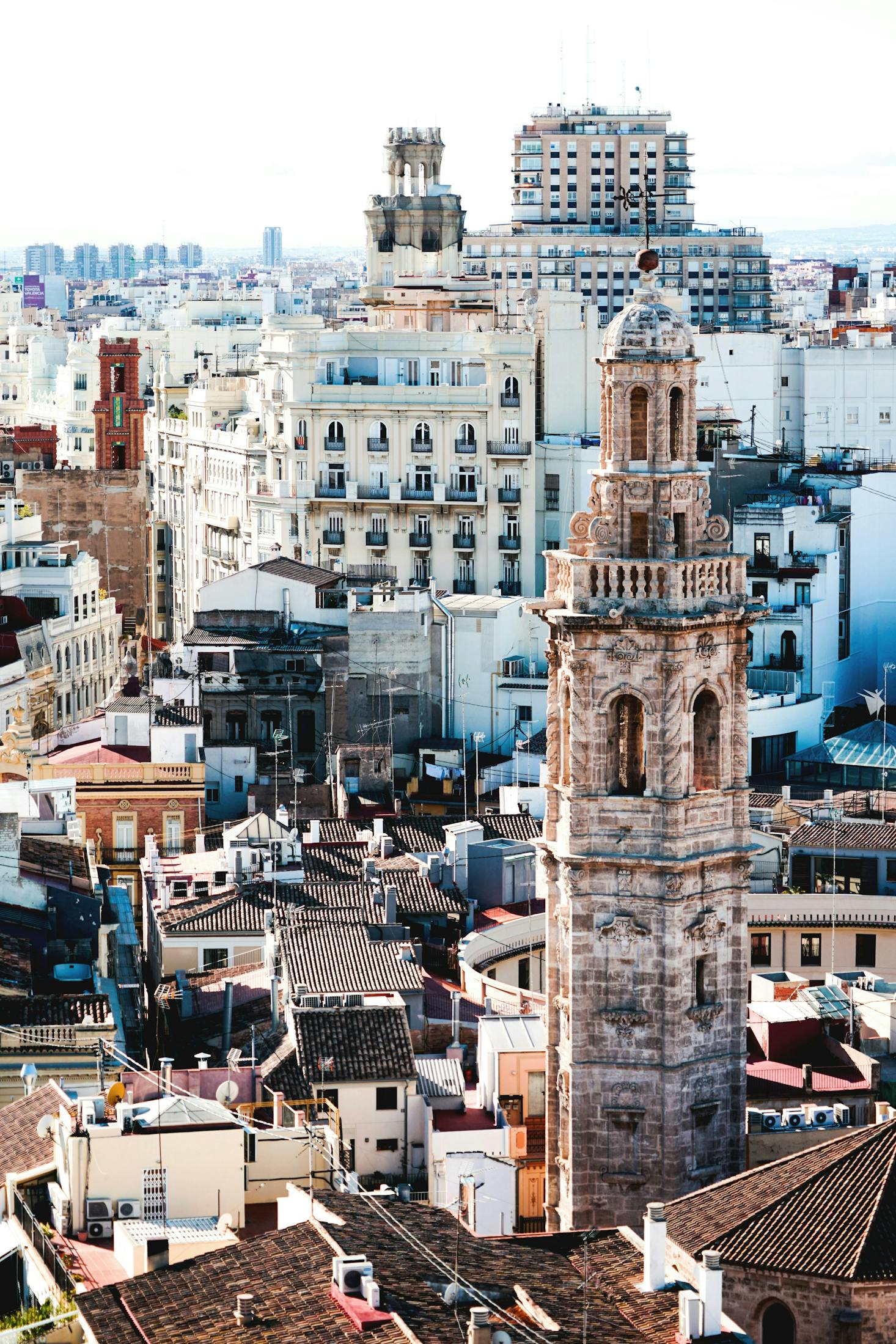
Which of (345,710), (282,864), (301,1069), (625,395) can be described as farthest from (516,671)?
(625,395)

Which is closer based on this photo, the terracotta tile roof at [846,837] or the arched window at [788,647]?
the terracotta tile roof at [846,837]

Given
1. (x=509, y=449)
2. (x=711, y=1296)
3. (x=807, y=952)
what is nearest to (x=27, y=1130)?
(x=711, y=1296)

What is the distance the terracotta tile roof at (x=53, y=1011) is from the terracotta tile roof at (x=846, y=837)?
2153cm

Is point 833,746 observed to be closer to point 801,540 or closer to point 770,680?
point 770,680

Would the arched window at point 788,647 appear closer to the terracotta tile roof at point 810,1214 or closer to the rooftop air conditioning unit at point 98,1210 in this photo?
the terracotta tile roof at point 810,1214

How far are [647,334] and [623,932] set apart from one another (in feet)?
26.7

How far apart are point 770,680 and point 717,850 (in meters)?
48.6

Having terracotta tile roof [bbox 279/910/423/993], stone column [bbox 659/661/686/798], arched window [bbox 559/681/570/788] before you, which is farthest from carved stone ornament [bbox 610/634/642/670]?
terracotta tile roof [bbox 279/910/423/993]

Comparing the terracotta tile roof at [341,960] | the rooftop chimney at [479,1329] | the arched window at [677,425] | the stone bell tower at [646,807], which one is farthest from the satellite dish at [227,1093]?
the rooftop chimney at [479,1329]

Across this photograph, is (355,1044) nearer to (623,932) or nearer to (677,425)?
(623,932)

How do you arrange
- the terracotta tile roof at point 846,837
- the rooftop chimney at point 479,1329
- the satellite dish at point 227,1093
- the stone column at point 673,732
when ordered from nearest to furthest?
the rooftop chimney at point 479,1329
the stone column at point 673,732
the satellite dish at point 227,1093
the terracotta tile roof at point 846,837

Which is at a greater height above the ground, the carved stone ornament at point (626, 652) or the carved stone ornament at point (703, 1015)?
the carved stone ornament at point (626, 652)

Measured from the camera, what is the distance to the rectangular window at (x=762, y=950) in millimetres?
63875

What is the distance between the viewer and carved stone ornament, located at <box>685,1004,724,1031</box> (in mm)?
44312
